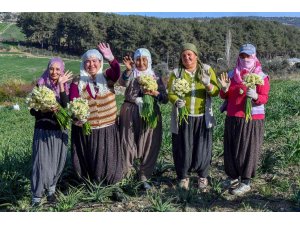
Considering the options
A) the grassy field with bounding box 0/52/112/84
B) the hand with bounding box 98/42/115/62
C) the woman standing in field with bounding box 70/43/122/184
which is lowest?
the grassy field with bounding box 0/52/112/84

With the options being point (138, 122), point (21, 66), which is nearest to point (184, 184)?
point (138, 122)

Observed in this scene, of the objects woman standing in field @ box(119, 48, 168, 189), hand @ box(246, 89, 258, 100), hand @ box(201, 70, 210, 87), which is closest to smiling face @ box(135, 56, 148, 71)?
woman standing in field @ box(119, 48, 168, 189)

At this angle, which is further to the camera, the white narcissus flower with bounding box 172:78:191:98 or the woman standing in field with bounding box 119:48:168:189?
the woman standing in field with bounding box 119:48:168:189

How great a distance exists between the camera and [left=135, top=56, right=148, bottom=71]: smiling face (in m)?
4.59

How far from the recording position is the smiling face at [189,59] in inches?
178

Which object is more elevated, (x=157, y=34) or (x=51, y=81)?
(x=157, y=34)

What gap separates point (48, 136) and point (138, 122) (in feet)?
3.52

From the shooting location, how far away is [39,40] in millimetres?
39969

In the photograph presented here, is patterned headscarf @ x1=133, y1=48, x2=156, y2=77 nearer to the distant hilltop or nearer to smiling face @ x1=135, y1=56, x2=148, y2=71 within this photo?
smiling face @ x1=135, y1=56, x2=148, y2=71

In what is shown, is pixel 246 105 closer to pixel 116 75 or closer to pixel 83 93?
pixel 116 75

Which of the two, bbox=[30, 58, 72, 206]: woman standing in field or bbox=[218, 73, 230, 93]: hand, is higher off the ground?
bbox=[218, 73, 230, 93]: hand

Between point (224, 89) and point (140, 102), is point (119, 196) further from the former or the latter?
point (224, 89)

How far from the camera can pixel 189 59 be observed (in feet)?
14.9

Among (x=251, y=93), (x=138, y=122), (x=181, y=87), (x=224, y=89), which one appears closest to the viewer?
(x=251, y=93)
